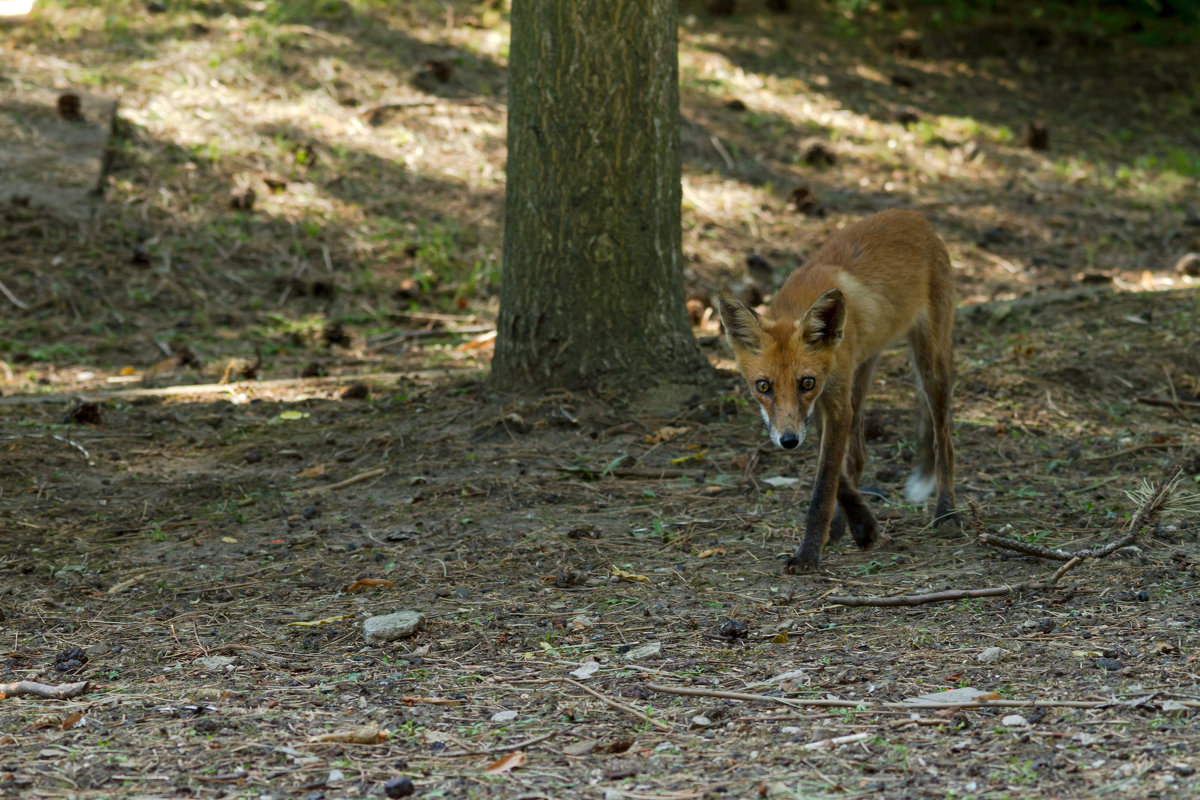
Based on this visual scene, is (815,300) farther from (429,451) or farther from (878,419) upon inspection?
(429,451)

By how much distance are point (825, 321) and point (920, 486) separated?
1325mm

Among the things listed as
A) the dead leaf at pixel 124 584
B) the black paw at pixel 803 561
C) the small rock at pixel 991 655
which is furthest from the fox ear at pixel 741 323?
the dead leaf at pixel 124 584

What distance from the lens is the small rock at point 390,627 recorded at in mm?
4156

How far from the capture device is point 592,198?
647 centimetres

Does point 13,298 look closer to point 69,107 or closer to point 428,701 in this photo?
point 69,107

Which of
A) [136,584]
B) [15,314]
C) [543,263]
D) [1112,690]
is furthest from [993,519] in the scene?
[15,314]

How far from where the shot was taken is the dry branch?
4.28 m

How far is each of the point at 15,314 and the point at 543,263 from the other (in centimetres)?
461

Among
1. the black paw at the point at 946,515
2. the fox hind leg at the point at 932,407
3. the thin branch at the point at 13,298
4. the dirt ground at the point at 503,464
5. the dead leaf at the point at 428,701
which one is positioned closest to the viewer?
the dirt ground at the point at 503,464

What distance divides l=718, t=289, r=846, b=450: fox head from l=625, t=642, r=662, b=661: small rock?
3.50 ft

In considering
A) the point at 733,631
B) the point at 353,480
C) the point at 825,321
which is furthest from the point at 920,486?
the point at 353,480

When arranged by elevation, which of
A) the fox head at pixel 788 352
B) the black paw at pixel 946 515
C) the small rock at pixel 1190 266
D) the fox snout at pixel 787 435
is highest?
the small rock at pixel 1190 266

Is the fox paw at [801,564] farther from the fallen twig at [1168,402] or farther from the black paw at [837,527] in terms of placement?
the fallen twig at [1168,402]

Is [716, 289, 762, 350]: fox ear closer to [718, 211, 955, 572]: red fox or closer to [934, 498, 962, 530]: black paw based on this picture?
[718, 211, 955, 572]: red fox
